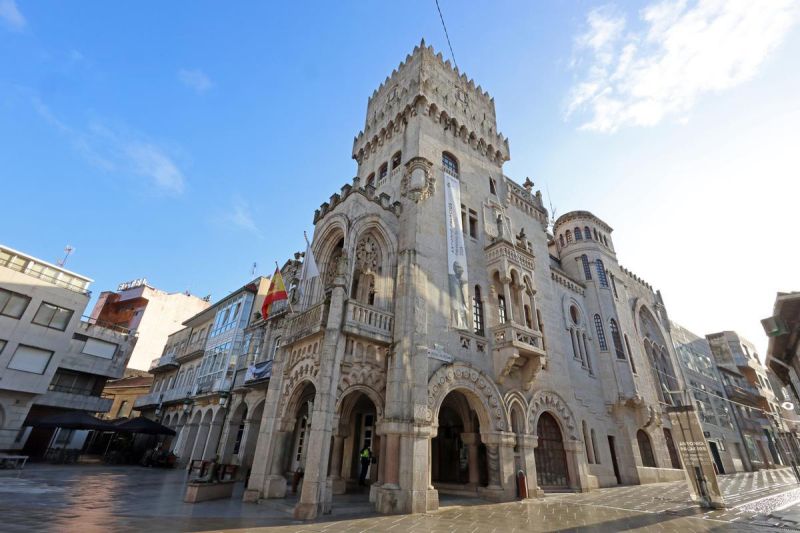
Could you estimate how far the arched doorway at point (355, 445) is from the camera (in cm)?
1599

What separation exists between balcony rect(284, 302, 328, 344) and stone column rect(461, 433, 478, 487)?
855 cm

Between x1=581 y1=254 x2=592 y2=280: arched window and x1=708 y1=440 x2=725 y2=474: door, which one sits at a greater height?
x1=581 y1=254 x2=592 y2=280: arched window

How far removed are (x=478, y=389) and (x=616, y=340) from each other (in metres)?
16.4

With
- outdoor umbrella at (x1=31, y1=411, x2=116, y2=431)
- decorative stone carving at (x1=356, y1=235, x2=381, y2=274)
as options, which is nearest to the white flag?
decorative stone carving at (x1=356, y1=235, x2=381, y2=274)

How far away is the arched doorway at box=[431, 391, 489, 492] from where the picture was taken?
53.7ft

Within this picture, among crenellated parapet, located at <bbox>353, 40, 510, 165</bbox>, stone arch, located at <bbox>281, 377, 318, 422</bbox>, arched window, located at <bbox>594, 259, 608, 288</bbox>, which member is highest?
crenellated parapet, located at <bbox>353, 40, 510, 165</bbox>

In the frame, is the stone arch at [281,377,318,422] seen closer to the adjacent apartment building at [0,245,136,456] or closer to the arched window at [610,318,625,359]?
the arched window at [610,318,625,359]

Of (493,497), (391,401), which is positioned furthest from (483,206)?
(493,497)

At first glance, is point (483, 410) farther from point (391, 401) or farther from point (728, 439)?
point (728, 439)

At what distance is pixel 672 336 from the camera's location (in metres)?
36.8

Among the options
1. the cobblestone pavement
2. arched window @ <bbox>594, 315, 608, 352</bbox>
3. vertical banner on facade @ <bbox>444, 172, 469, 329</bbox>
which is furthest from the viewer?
arched window @ <bbox>594, 315, 608, 352</bbox>

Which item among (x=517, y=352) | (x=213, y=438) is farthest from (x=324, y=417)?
(x=213, y=438)

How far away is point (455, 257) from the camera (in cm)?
1805

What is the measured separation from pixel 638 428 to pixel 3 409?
43031mm
